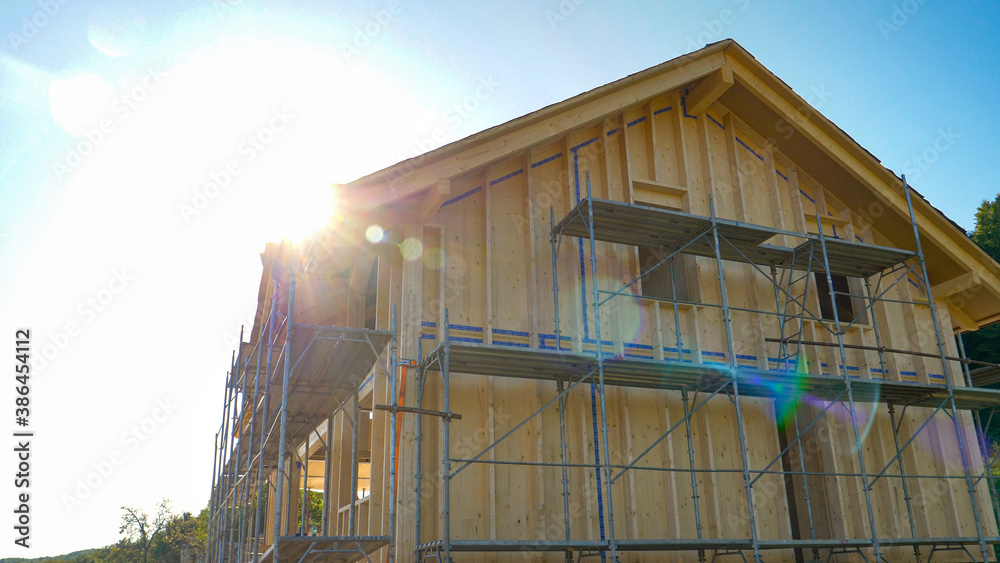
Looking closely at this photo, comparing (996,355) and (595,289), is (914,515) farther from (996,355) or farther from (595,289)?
(996,355)

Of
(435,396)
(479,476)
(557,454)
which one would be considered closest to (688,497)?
(557,454)

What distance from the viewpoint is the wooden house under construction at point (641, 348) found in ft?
32.2

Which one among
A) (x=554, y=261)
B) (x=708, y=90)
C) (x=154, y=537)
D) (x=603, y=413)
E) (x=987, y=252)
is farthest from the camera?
(x=154, y=537)

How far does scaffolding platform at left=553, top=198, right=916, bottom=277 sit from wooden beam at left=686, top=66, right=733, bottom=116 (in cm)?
287

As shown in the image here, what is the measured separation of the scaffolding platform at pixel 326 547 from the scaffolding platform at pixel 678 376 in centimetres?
242

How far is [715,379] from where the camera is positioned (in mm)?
10906

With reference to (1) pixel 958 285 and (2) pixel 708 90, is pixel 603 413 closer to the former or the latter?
(2) pixel 708 90

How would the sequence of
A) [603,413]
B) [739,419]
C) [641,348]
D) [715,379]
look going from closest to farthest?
[603,413] → [739,419] → [715,379] → [641,348]

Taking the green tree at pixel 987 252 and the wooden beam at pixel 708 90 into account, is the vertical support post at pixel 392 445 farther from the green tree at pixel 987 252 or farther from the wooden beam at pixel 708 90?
the green tree at pixel 987 252

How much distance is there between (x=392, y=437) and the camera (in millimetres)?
9289

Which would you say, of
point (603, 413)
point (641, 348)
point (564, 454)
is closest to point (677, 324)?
point (641, 348)

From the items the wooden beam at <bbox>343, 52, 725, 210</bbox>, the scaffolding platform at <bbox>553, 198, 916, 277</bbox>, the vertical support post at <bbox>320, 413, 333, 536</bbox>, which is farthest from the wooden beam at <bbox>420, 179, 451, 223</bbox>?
the vertical support post at <bbox>320, 413, 333, 536</bbox>

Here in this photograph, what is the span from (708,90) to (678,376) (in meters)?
5.70

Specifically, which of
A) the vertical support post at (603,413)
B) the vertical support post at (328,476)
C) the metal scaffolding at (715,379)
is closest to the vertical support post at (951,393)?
the metal scaffolding at (715,379)
